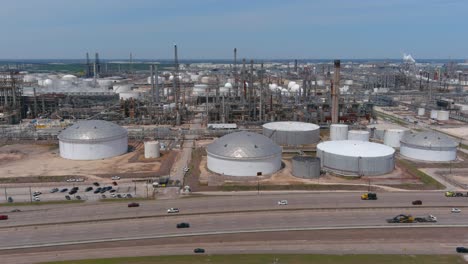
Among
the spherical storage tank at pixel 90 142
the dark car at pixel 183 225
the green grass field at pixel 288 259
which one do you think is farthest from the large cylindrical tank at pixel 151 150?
the green grass field at pixel 288 259

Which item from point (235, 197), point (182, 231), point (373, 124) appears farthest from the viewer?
point (373, 124)

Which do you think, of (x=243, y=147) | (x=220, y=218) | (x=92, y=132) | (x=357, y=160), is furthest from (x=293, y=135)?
(x=220, y=218)

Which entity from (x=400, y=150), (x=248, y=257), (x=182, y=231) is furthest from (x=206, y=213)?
(x=400, y=150)

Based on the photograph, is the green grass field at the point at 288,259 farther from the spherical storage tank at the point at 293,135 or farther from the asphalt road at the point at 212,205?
the spherical storage tank at the point at 293,135

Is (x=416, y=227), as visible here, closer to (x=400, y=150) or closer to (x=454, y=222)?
(x=454, y=222)

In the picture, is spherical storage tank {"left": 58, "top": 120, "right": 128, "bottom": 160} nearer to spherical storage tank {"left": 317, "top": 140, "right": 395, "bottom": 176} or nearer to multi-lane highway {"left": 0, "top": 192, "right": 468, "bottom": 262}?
multi-lane highway {"left": 0, "top": 192, "right": 468, "bottom": 262}

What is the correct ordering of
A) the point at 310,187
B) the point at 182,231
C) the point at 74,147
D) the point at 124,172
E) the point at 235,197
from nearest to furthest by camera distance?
the point at 182,231 → the point at 235,197 → the point at 310,187 → the point at 124,172 → the point at 74,147
